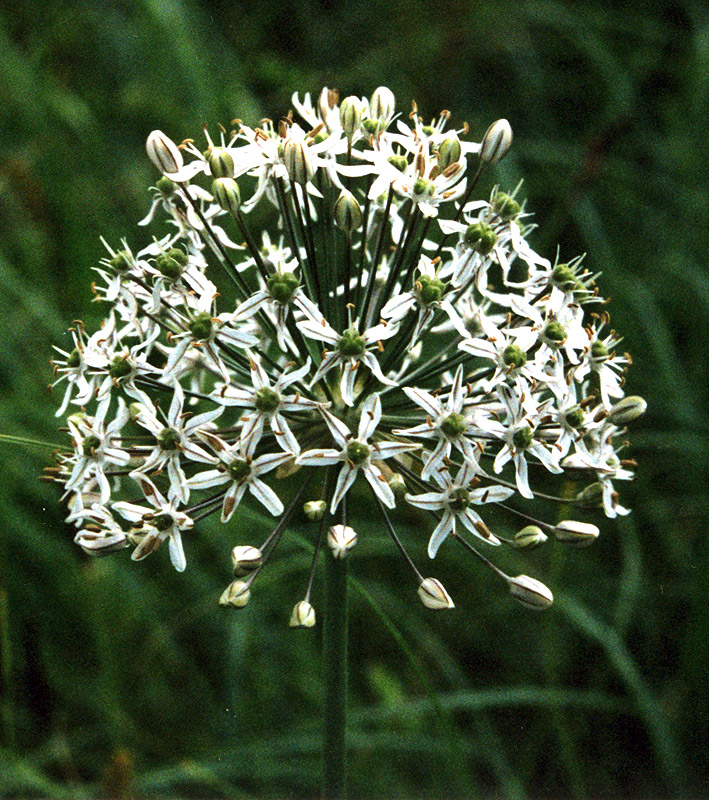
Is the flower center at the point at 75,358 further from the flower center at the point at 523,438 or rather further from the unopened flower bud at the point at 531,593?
the unopened flower bud at the point at 531,593

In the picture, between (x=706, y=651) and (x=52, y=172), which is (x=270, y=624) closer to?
(x=706, y=651)

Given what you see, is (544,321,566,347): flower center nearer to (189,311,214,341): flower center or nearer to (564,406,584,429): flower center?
(564,406,584,429): flower center

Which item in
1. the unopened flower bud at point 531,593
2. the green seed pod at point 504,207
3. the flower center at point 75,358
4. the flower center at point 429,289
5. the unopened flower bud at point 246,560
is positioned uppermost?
the green seed pod at point 504,207

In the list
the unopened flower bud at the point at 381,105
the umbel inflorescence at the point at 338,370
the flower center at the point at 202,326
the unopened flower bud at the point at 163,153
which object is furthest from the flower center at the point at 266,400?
the unopened flower bud at the point at 381,105

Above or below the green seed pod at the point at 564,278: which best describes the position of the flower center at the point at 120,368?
below

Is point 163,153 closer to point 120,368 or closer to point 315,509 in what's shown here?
point 120,368

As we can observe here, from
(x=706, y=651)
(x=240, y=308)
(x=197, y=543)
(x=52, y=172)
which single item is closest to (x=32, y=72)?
(x=52, y=172)

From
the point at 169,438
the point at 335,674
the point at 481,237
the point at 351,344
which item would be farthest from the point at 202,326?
the point at 335,674
